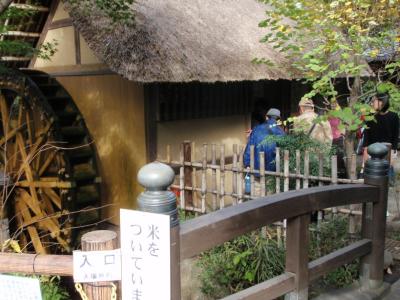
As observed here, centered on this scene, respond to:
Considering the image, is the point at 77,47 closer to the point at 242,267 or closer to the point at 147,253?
the point at 242,267

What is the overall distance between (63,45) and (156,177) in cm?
612

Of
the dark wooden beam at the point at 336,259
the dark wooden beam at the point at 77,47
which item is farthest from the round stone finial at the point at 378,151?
the dark wooden beam at the point at 77,47

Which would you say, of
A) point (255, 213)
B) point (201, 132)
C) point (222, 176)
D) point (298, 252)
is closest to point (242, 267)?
point (222, 176)

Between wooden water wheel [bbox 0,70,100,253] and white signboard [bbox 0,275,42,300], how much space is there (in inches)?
155

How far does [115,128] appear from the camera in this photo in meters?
6.59

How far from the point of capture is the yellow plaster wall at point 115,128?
20.5 ft

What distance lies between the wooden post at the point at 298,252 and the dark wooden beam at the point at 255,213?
81 millimetres

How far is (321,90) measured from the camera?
15.4ft

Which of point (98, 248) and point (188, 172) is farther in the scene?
point (188, 172)

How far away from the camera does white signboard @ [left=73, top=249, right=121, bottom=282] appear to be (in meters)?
1.88

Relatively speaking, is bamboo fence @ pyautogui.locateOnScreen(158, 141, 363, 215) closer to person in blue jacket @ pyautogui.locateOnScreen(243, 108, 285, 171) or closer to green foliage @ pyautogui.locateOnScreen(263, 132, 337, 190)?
green foliage @ pyautogui.locateOnScreen(263, 132, 337, 190)

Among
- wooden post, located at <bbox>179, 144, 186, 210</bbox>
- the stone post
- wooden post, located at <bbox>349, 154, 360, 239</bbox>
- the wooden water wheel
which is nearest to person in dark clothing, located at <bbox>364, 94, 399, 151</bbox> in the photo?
→ wooden post, located at <bbox>349, 154, 360, 239</bbox>

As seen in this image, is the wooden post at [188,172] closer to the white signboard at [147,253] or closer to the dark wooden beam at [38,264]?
the dark wooden beam at [38,264]

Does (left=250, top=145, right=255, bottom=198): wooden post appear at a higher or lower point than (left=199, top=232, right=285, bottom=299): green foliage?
higher
